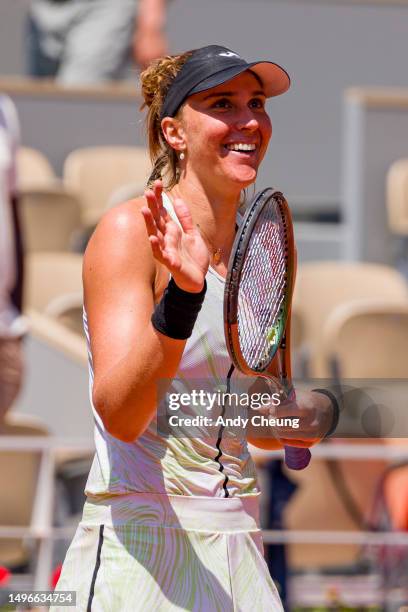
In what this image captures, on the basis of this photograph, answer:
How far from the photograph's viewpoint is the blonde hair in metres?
2.18

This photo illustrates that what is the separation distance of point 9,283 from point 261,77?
2.43 meters

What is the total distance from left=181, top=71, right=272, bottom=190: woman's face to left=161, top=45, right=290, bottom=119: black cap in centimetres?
2

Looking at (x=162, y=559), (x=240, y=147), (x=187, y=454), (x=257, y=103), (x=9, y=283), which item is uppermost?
(x=9, y=283)

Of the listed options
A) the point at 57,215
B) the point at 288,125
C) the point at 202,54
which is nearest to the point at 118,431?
the point at 202,54

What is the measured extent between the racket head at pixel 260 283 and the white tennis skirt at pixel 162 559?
25cm

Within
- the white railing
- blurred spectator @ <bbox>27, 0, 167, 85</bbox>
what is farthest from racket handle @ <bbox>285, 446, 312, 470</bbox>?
blurred spectator @ <bbox>27, 0, 167, 85</bbox>

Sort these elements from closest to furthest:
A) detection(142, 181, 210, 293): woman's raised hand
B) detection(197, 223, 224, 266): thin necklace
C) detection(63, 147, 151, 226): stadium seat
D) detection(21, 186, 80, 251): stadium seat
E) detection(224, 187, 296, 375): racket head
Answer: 1. detection(142, 181, 210, 293): woman's raised hand
2. detection(224, 187, 296, 375): racket head
3. detection(197, 223, 224, 266): thin necklace
4. detection(21, 186, 80, 251): stadium seat
5. detection(63, 147, 151, 226): stadium seat

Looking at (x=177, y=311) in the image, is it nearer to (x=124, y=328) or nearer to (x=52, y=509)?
(x=124, y=328)

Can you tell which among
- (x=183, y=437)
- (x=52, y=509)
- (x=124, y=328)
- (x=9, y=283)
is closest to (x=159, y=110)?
(x=124, y=328)

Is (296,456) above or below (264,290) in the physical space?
below

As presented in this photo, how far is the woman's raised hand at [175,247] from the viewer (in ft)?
5.81

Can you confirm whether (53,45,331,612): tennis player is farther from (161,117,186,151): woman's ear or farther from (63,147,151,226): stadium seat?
(63,147,151,226): stadium seat

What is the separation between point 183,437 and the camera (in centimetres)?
203

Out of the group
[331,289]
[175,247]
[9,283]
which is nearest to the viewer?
[175,247]
